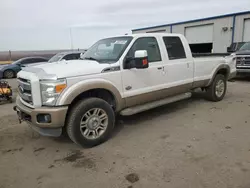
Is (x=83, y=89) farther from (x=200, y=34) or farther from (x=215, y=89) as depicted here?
(x=200, y=34)

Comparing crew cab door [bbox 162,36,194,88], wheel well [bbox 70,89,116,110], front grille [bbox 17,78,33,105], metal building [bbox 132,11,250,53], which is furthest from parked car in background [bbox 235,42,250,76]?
front grille [bbox 17,78,33,105]

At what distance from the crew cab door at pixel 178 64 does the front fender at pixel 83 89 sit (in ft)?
4.78

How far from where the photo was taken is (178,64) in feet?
17.1

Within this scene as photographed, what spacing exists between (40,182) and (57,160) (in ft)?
1.98

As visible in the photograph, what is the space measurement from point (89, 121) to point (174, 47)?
2.77 meters

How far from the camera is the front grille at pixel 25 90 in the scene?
3.66 metres

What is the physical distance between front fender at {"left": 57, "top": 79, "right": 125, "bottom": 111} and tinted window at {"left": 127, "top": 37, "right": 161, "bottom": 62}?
3.24 ft

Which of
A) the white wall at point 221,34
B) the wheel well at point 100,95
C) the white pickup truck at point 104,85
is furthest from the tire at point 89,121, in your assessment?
the white wall at point 221,34

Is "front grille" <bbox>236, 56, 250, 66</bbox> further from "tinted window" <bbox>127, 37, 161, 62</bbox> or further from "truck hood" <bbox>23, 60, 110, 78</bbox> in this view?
"truck hood" <bbox>23, 60, 110, 78</bbox>

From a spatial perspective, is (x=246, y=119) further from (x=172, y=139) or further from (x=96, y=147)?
Answer: (x=96, y=147)

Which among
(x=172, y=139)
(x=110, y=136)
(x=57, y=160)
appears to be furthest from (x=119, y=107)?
(x=57, y=160)

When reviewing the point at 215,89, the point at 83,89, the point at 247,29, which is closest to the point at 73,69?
the point at 83,89

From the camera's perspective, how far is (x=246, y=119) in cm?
507

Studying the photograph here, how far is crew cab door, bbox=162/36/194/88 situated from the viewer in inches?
199
